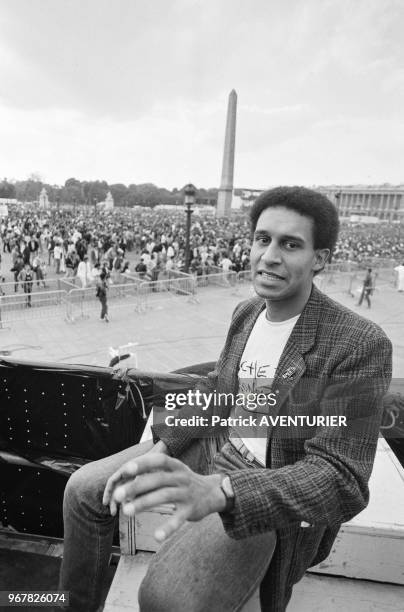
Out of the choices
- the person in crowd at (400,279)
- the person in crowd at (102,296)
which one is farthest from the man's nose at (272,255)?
the person in crowd at (400,279)

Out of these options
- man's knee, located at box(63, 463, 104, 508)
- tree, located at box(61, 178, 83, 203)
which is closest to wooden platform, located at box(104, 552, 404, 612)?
man's knee, located at box(63, 463, 104, 508)

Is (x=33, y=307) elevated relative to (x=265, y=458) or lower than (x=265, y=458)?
lower

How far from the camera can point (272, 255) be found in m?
1.68

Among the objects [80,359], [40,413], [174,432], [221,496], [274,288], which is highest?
[274,288]

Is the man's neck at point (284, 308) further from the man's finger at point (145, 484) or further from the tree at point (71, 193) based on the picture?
the tree at point (71, 193)

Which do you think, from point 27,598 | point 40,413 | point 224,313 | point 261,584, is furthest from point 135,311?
point 261,584

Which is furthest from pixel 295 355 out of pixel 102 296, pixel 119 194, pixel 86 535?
pixel 119 194

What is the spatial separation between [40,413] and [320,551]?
2358mm

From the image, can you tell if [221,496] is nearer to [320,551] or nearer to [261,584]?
[261,584]

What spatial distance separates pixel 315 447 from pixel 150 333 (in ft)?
30.7

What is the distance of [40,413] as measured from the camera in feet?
10.7

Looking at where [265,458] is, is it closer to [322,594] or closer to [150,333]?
[322,594]

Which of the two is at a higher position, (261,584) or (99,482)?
(99,482)

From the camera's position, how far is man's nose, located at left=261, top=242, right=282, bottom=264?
1682mm
